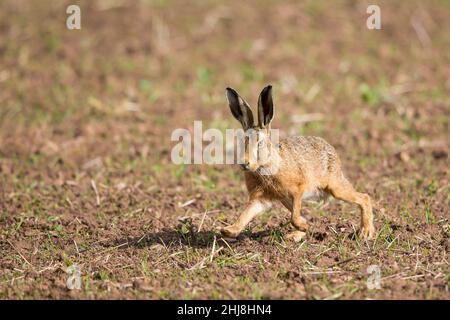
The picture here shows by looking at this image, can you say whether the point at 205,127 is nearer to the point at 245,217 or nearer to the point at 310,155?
the point at 310,155

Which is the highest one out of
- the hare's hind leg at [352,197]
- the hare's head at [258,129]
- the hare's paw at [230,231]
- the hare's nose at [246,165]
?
the hare's head at [258,129]

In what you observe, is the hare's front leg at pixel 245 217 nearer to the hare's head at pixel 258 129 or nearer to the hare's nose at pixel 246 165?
the hare's head at pixel 258 129

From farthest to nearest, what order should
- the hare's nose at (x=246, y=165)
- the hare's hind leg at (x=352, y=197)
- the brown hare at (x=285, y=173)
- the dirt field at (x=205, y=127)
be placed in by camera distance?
1. the hare's hind leg at (x=352, y=197)
2. the brown hare at (x=285, y=173)
3. the dirt field at (x=205, y=127)
4. the hare's nose at (x=246, y=165)

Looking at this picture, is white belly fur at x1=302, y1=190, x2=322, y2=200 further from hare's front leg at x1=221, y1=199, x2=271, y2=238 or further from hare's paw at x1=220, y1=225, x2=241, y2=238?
hare's paw at x1=220, y1=225, x2=241, y2=238

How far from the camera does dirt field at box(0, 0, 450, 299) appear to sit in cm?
660

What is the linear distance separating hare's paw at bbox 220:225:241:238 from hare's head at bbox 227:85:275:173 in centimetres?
61

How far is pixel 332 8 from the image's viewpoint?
15969 mm

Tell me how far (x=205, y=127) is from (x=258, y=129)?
4.80m

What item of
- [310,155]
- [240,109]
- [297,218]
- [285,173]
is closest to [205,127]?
[310,155]

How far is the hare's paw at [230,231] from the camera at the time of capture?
700 centimetres

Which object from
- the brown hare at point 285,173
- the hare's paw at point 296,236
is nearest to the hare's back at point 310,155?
the brown hare at point 285,173

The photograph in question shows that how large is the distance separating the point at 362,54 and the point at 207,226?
7.78 m
